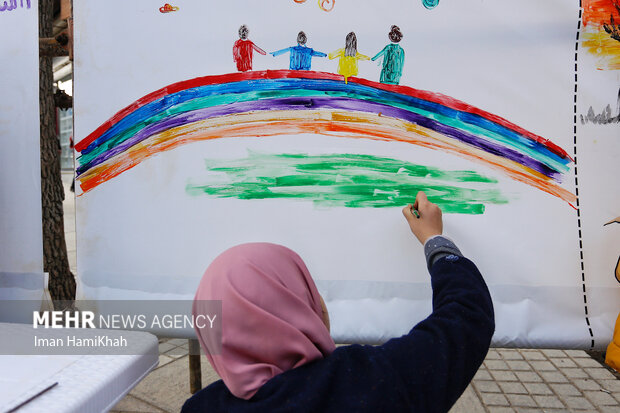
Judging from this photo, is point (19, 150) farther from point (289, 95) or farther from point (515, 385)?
point (515, 385)

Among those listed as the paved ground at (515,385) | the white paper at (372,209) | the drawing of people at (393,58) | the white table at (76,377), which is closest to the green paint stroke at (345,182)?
the white paper at (372,209)

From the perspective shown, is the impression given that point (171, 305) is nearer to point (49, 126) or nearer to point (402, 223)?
point (402, 223)

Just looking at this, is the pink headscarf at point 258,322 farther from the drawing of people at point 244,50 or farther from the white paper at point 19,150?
the white paper at point 19,150

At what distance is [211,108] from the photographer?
1.15 metres

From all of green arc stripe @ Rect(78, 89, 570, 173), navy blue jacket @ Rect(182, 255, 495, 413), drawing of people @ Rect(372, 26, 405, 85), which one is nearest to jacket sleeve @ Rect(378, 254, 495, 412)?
navy blue jacket @ Rect(182, 255, 495, 413)

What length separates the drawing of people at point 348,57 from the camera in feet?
3.59

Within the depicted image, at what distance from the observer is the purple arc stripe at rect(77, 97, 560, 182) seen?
1061 mm

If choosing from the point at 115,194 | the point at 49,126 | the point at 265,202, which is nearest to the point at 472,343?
the point at 265,202

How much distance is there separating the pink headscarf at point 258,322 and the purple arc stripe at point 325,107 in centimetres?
54

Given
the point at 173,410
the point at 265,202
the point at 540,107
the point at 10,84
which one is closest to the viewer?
the point at 540,107

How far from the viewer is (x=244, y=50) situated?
3.73 feet

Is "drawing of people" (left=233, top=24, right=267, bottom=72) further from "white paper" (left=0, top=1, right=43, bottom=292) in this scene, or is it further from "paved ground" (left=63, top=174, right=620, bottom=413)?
"paved ground" (left=63, top=174, right=620, bottom=413)

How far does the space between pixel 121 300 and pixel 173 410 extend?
0.99 meters

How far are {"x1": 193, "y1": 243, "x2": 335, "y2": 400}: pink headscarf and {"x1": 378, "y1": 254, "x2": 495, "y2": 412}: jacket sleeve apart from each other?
13 cm
